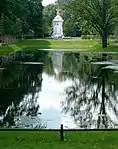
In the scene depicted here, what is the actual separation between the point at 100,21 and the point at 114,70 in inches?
1549

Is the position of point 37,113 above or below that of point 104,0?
below

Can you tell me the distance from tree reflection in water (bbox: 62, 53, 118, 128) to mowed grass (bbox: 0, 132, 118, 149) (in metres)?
4.05

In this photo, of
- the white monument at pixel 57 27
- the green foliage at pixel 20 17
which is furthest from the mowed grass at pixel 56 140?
the white monument at pixel 57 27

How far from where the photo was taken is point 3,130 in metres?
15.0

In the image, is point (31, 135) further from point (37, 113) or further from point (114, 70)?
point (114, 70)

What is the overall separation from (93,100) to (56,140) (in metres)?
11.5

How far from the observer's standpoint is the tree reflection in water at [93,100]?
19259 millimetres

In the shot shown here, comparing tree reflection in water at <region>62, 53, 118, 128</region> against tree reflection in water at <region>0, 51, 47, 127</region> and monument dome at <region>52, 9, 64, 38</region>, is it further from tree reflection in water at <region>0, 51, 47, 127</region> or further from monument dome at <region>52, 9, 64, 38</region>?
monument dome at <region>52, 9, 64, 38</region>

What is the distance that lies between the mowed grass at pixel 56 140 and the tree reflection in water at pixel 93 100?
4050 mm

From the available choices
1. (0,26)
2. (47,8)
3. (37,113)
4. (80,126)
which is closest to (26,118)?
(37,113)

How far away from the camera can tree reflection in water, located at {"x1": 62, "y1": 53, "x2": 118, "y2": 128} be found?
1926 centimetres

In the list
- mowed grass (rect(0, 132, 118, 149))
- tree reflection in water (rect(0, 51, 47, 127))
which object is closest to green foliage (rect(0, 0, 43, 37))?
tree reflection in water (rect(0, 51, 47, 127))

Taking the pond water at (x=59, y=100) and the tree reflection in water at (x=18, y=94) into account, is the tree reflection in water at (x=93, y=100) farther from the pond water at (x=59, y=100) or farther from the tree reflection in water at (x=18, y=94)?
the tree reflection in water at (x=18, y=94)

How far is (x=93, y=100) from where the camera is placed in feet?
80.9
